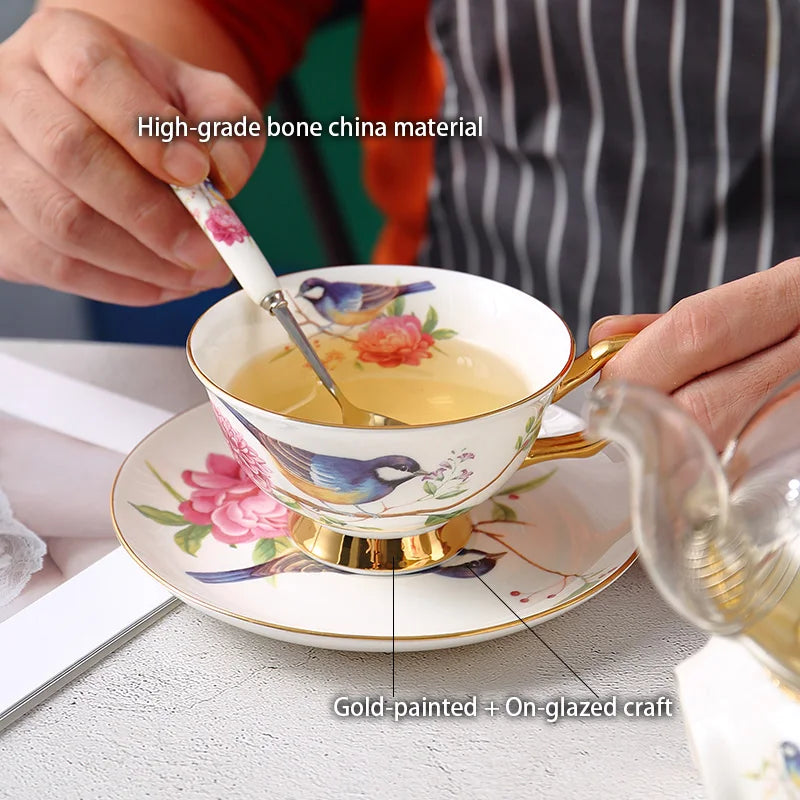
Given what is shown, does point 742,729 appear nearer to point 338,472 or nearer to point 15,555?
point 338,472

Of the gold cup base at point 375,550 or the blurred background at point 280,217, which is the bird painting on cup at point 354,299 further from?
the blurred background at point 280,217

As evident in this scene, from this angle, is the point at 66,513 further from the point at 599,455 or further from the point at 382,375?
the point at 599,455

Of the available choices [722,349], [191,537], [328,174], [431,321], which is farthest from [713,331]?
[328,174]

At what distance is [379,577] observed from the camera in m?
0.41

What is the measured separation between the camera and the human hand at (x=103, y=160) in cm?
52

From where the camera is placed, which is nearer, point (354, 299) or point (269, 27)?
point (354, 299)

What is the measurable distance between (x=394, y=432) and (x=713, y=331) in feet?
0.50

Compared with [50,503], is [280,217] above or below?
below

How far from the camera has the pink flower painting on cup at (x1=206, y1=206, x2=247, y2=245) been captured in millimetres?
484

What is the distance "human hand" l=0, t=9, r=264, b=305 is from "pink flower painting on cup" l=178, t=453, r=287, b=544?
13 centimetres

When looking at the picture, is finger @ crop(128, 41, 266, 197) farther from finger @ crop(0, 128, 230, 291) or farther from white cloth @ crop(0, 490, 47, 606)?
white cloth @ crop(0, 490, 47, 606)

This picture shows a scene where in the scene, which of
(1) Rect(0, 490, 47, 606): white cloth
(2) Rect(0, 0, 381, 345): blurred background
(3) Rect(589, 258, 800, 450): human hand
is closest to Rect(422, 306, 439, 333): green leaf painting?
(3) Rect(589, 258, 800, 450): human hand

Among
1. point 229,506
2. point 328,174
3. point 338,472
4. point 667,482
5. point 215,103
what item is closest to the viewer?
point 667,482

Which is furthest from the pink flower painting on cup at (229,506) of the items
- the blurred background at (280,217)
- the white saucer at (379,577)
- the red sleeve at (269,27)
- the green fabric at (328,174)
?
the green fabric at (328,174)
